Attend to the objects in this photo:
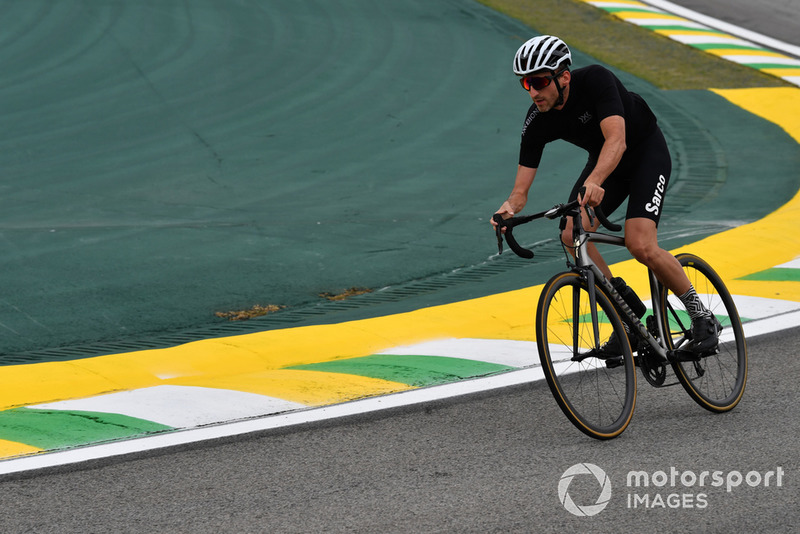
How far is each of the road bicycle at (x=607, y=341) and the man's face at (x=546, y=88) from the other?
55 cm

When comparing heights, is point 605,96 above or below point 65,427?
above

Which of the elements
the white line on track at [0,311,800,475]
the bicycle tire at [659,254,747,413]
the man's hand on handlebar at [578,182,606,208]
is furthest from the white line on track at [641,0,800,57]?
the man's hand on handlebar at [578,182,606,208]

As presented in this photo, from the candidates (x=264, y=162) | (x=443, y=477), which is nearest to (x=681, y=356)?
(x=443, y=477)

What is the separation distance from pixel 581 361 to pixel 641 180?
0.99m

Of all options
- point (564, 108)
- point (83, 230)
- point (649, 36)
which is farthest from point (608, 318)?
point (649, 36)

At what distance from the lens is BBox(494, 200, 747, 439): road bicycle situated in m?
Result: 5.12

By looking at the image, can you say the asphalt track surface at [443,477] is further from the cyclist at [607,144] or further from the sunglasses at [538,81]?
the sunglasses at [538,81]

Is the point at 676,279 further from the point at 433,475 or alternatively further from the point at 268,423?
the point at 268,423

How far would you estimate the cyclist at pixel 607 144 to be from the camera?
17.1 feet

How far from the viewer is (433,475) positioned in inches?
192

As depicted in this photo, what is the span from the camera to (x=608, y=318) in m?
5.38

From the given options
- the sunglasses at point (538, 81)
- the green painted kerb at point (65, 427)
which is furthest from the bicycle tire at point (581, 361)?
the green painted kerb at point (65, 427)

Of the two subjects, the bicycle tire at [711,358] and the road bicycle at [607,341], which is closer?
the road bicycle at [607,341]

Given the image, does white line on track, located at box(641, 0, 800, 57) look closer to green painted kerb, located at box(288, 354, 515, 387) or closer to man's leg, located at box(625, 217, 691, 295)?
green painted kerb, located at box(288, 354, 515, 387)
